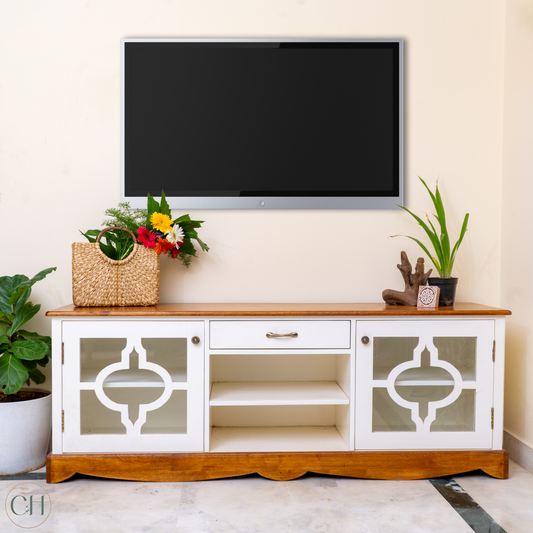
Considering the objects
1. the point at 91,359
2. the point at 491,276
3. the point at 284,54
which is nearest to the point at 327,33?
the point at 284,54

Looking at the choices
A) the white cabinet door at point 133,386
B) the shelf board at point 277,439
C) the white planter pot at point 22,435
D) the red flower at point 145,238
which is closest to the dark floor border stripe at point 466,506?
the shelf board at point 277,439

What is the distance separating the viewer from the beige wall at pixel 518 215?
2041mm

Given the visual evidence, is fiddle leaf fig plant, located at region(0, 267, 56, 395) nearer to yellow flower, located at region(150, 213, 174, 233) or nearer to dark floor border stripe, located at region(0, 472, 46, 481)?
dark floor border stripe, located at region(0, 472, 46, 481)

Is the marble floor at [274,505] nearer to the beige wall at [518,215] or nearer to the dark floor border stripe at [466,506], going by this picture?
the dark floor border stripe at [466,506]

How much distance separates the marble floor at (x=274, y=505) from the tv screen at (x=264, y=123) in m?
1.19

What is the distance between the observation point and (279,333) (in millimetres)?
1872

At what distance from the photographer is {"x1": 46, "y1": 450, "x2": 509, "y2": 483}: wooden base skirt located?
71.2 inches

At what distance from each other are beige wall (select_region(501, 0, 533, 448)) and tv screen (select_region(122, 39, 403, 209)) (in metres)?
0.50

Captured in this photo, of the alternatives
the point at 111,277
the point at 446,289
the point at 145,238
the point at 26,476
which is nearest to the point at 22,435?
the point at 26,476

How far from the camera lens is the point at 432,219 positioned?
A: 89.7 inches

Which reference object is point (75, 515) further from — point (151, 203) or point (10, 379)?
point (151, 203)

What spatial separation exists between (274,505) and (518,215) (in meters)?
1.59

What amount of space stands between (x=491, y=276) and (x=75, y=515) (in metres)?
1.99

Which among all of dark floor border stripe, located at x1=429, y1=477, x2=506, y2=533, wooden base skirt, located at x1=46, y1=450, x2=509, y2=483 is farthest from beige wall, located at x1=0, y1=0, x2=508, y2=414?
dark floor border stripe, located at x1=429, y1=477, x2=506, y2=533
